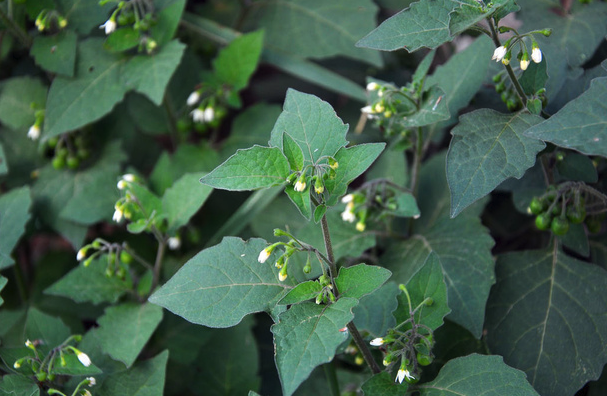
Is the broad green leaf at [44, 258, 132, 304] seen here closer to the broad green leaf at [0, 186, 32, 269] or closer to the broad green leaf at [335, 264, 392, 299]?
the broad green leaf at [0, 186, 32, 269]

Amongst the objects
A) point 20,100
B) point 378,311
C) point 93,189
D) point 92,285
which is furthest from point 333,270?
point 20,100

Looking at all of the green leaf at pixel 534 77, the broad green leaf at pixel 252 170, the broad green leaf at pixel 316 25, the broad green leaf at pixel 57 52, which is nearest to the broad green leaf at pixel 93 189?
the broad green leaf at pixel 57 52

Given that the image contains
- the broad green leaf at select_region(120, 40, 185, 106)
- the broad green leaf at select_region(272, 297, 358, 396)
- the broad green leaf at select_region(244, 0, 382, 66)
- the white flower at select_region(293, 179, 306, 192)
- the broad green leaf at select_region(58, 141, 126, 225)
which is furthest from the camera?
the broad green leaf at select_region(244, 0, 382, 66)

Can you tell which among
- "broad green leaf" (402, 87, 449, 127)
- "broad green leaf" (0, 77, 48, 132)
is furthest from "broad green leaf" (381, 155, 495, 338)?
"broad green leaf" (0, 77, 48, 132)

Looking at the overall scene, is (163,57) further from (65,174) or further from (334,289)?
(334,289)

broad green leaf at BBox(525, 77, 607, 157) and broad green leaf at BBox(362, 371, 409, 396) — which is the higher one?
broad green leaf at BBox(525, 77, 607, 157)
